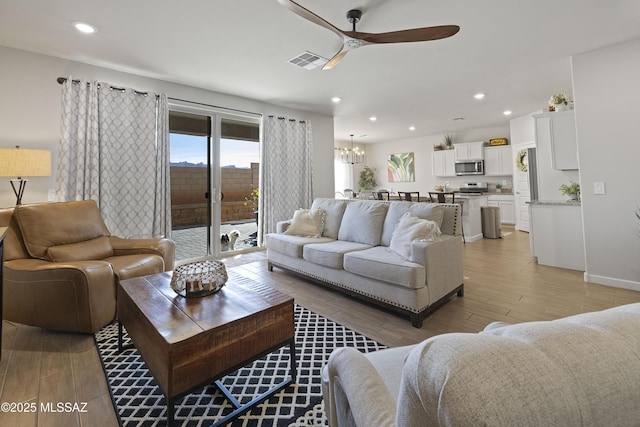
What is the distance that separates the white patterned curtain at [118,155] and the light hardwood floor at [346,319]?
55.0 inches

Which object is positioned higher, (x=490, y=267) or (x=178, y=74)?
(x=178, y=74)

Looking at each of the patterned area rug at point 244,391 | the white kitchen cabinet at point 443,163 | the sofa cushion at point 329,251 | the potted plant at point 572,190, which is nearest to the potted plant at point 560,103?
the potted plant at point 572,190

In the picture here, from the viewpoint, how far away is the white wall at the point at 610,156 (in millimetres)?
3029

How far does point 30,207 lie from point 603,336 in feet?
12.3

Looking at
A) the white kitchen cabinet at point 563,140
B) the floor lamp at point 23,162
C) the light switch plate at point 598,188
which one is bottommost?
the light switch plate at point 598,188

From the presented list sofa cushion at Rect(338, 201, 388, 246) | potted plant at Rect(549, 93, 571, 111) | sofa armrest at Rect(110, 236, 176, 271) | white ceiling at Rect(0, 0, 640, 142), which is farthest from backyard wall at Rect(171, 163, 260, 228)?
potted plant at Rect(549, 93, 571, 111)

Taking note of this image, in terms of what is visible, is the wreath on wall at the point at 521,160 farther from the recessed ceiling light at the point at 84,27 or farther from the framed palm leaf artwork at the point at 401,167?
the recessed ceiling light at the point at 84,27

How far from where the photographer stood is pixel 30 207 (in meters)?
2.58

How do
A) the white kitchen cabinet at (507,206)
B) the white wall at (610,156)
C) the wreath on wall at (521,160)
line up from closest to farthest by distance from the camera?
1. the white wall at (610,156)
2. the wreath on wall at (521,160)
3. the white kitchen cabinet at (507,206)

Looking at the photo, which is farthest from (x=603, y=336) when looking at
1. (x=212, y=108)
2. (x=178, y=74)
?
(x=212, y=108)

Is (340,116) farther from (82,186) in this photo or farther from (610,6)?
(82,186)

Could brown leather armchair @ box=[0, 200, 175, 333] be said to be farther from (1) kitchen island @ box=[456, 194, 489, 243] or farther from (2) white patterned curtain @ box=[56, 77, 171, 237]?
(1) kitchen island @ box=[456, 194, 489, 243]

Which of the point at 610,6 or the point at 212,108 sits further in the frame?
the point at 212,108

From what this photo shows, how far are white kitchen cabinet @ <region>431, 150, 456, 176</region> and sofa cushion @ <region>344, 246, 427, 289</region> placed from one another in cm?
641
